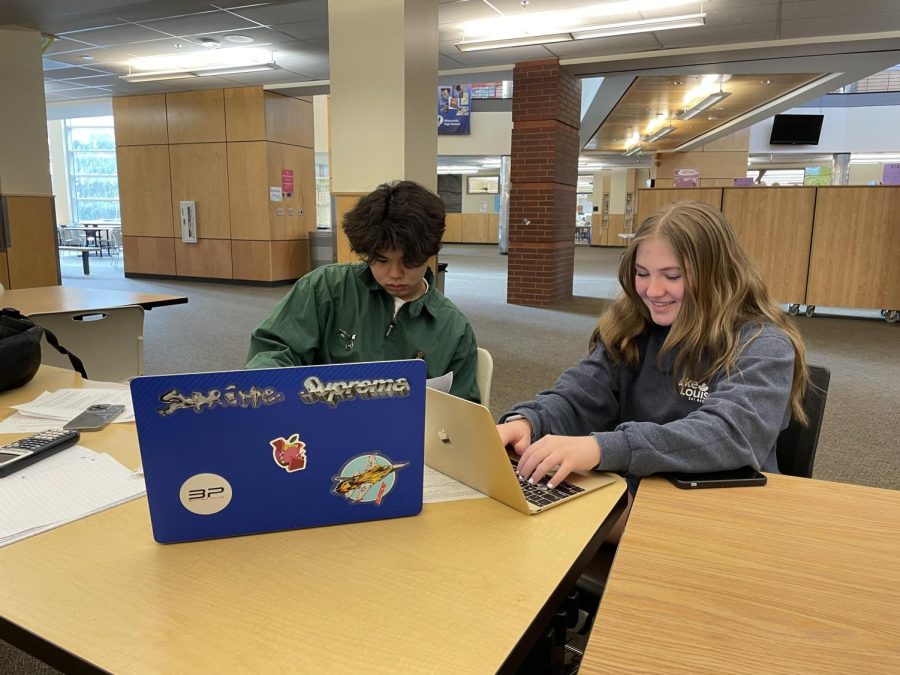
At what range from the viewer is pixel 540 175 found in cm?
736

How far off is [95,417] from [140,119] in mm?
9466

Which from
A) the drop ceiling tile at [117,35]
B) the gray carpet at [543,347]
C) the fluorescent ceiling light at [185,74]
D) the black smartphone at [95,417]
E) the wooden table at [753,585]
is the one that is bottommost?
the gray carpet at [543,347]

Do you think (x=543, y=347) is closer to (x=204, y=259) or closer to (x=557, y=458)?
(x=557, y=458)

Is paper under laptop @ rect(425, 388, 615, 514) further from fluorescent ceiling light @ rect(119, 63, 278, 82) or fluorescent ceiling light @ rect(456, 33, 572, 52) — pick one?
fluorescent ceiling light @ rect(119, 63, 278, 82)

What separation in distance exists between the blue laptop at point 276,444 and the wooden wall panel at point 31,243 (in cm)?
655

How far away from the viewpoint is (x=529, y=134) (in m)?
7.35

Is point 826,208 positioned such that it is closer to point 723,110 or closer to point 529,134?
point 529,134

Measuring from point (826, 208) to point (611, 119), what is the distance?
228 inches

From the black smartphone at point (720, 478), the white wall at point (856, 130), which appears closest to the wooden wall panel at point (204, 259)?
the black smartphone at point (720, 478)

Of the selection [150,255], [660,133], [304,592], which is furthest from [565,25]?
[660,133]

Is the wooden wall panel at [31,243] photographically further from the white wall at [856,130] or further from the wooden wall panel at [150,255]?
the white wall at [856,130]

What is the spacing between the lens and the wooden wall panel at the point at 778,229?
673cm

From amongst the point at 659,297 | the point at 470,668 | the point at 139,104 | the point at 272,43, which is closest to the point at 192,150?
the point at 139,104

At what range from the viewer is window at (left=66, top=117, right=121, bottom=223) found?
1595 centimetres
